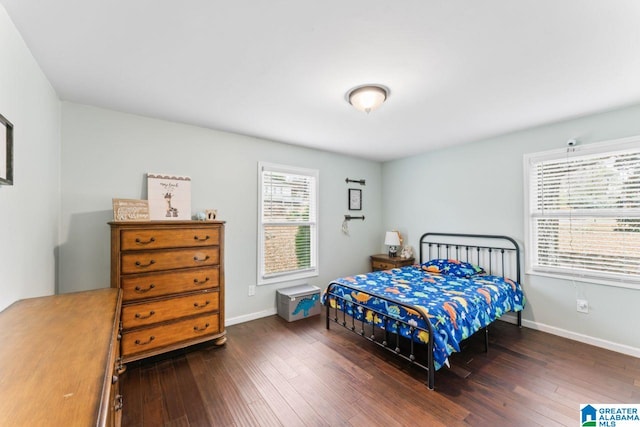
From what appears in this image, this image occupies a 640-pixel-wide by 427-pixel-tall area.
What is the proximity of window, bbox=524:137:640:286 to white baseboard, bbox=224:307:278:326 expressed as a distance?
3.26 m

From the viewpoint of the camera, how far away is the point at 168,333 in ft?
8.06

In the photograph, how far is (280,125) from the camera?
3.10 m

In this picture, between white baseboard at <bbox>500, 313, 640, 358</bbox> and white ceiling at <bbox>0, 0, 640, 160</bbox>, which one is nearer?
white ceiling at <bbox>0, 0, 640, 160</bbox>

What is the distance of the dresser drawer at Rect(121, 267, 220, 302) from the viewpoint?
90.0 inches

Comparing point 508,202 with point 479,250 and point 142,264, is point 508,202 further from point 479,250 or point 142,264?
point 142,264

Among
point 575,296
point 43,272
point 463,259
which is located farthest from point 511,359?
point 43,272

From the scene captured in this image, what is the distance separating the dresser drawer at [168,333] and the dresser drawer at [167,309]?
0.20 ft

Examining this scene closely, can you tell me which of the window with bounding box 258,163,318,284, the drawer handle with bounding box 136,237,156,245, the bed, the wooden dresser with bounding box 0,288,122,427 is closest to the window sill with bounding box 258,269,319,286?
the window with bounding box 258,163,318,284

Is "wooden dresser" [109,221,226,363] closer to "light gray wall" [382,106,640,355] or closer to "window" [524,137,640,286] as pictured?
"light gray wall" [382,106,640,355]

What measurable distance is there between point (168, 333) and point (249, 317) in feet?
3.77

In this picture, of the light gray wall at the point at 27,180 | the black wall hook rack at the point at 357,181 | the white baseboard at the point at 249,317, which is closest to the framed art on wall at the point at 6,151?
the light gray wall at the point at 27,180

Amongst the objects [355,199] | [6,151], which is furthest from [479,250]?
[6,151]

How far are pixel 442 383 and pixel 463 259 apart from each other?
2.09 meters

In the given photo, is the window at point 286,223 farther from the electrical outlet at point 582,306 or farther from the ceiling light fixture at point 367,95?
the electrical outlet at point 582,306
